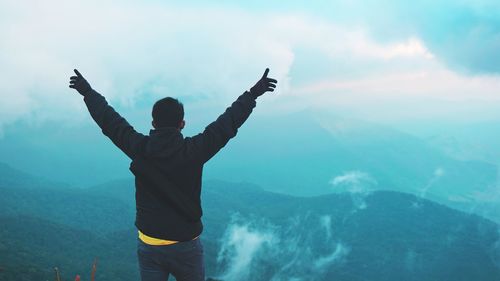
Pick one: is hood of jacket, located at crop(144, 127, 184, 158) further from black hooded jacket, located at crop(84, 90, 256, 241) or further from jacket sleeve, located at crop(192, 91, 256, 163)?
jacket sleeve, located at crop(192, 91, 256, 163)

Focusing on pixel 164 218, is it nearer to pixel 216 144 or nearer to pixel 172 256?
pixel 172 256

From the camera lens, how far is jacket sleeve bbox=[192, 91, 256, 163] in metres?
4.30

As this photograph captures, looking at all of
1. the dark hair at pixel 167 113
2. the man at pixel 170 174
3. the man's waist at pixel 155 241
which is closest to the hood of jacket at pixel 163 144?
the man at pixel 170 174

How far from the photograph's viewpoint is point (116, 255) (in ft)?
642

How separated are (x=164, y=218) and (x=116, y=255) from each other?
206m

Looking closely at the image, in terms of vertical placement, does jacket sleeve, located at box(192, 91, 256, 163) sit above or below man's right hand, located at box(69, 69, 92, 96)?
below

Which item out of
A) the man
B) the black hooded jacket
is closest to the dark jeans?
the man

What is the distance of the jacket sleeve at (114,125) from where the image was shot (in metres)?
4.42

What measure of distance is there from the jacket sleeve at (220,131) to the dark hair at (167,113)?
31 centimetres

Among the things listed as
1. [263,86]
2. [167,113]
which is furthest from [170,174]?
[263,86]

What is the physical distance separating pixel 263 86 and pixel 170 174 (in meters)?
1.34

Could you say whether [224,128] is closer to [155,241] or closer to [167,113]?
[167,113]

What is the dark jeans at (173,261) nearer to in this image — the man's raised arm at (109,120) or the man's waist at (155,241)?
the man's waist at (155,241)

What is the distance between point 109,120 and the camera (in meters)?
4.60
